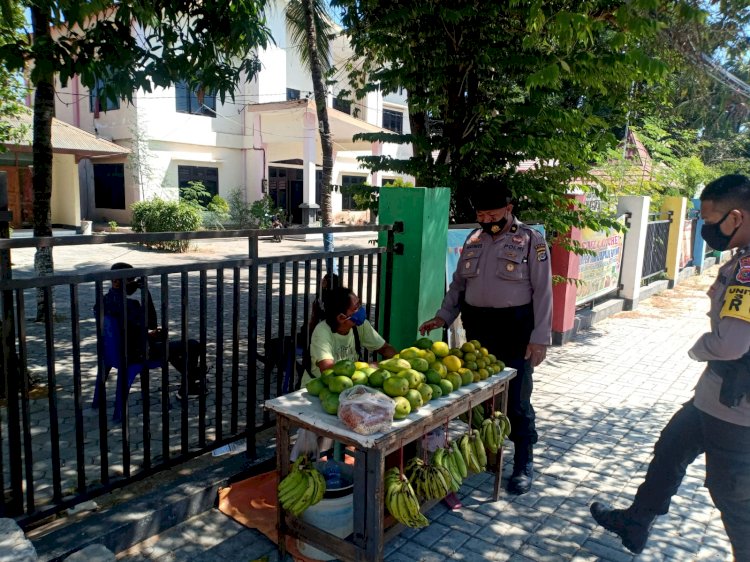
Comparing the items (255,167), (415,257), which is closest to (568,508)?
(415,257)

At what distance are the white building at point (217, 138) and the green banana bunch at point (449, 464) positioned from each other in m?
19.9

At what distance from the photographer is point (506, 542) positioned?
10.7ft

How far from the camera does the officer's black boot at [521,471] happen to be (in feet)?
12.5

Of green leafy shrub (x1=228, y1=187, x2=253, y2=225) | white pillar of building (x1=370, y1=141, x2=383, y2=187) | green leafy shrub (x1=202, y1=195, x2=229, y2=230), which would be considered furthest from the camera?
white pillar of building (x1=370, y1=141, x2=383, y2=187)

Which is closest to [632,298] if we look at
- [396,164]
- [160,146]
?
[396,164]

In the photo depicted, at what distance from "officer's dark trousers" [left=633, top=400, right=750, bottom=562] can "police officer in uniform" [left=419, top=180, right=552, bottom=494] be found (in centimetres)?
90

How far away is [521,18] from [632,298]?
615 cm

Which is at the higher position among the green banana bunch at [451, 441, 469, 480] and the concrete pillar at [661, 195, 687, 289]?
the concrete pillar at [661, 195, 687, 289]

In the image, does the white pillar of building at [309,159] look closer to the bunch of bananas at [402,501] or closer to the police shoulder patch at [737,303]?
the bunch of bananas at [402,501]

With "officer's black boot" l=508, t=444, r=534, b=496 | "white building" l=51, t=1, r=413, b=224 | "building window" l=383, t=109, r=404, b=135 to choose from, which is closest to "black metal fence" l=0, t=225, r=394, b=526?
"officer's black boot" l=508, t=444, r=534, b=496

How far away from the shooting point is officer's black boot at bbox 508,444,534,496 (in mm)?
3809

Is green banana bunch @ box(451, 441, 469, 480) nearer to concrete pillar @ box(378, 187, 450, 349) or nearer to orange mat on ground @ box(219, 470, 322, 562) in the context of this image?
orange mat on ground @ box(219, 470, 322, 562)

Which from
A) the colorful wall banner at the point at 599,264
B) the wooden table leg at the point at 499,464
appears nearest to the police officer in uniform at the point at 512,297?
the wooden table leg at the point at 499,464

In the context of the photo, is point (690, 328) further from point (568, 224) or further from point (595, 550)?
point (595, 550)
